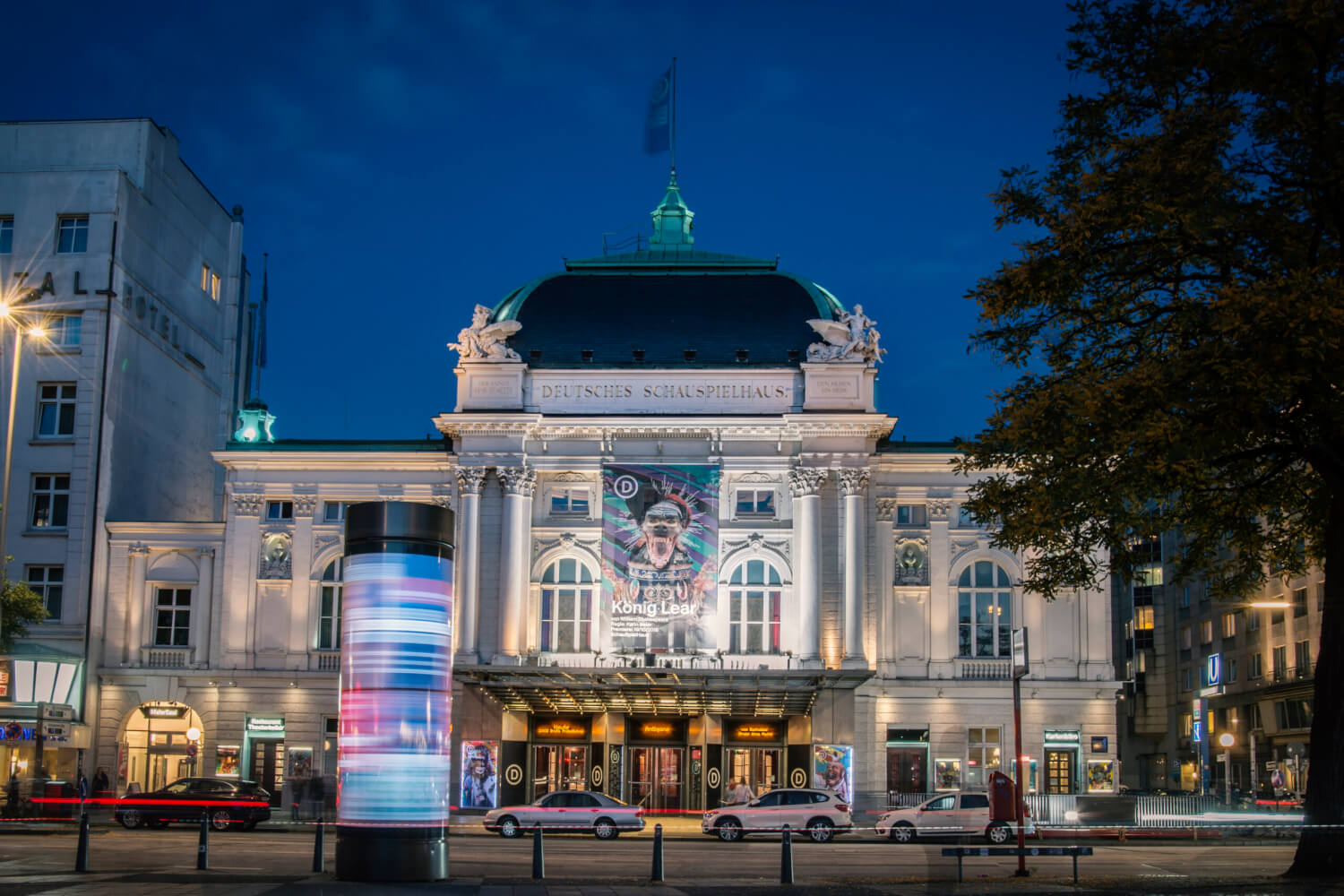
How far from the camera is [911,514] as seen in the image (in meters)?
57.8

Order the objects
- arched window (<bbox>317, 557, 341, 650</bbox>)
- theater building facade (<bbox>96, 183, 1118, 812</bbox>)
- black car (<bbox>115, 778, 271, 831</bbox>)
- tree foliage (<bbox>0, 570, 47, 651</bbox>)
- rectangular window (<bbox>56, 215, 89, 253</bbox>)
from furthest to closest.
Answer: rectangular window (<bbox>56, 215, 89, 253</bbox>) → arched window (<bbox>317, 557, 341, 650</bbox>) → theater building facade (<bbox>96, 183, 1118, 812</bbox>) → tree foliage (<bbox>0, 570, 47, 651</bbox>) → black car (<bbox>115, 778, 271, 831</bbox>)

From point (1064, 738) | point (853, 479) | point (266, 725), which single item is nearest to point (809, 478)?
point (853, 479)

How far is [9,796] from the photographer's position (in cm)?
4697

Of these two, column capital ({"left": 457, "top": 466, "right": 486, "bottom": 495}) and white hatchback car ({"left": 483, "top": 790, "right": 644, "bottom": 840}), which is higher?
column capital ({"left": 457, "top": 466, "right": 486, "bottom": 495})

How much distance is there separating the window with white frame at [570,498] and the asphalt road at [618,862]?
1796 centimetres

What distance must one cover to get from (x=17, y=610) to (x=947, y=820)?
31.7 m

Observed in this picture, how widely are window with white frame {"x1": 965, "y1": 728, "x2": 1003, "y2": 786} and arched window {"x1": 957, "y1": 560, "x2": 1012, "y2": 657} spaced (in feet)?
9.76

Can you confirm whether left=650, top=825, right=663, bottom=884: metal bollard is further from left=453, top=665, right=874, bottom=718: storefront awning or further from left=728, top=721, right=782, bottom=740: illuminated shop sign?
left=728, top=721, right=782, bottom=740: illuminated shop sign

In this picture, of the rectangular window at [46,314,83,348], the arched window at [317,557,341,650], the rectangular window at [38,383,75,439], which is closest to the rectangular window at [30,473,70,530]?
the rectangular window at [38,383,75,439]

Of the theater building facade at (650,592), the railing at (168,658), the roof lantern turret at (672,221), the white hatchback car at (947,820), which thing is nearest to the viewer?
the white hatchback car at (947,820)

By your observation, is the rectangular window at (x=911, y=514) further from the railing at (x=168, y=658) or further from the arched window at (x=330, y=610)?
the railing at (x=168, y=658)

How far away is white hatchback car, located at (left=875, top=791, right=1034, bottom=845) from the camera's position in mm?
41844

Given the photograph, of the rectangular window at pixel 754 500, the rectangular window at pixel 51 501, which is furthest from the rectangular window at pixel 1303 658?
the rectangular window at pixel 51 501

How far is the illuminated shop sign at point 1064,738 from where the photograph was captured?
56.3 metres
